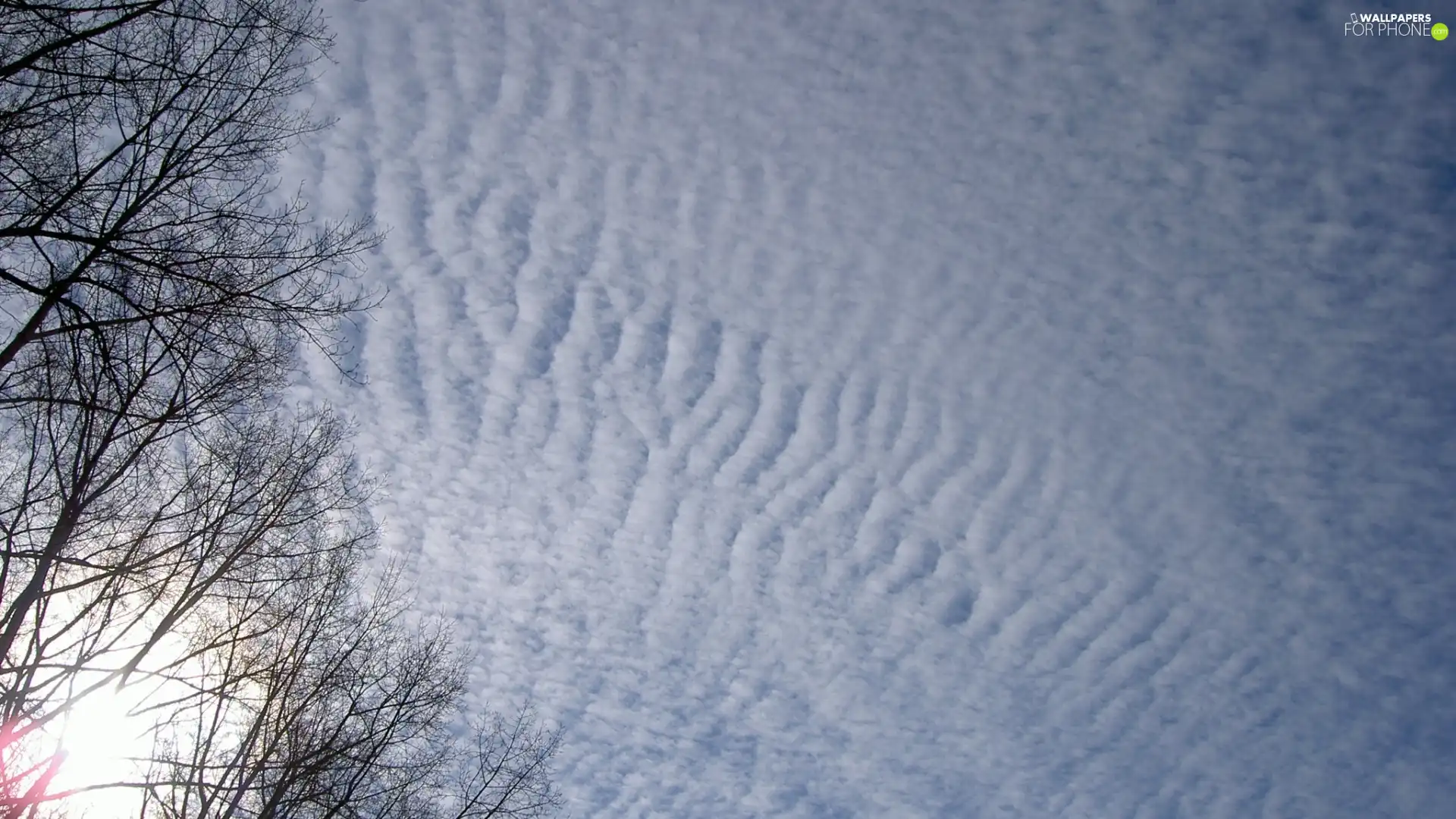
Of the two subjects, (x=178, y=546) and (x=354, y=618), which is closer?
(x=178, y=546)

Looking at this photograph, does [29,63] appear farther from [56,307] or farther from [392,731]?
[392,731]

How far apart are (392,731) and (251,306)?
7.89m

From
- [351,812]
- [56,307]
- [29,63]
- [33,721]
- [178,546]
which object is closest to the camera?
[29,63]

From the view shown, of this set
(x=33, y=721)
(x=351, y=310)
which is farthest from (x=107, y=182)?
(x=33, y=721)

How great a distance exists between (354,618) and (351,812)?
238cm

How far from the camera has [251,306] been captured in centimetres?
580

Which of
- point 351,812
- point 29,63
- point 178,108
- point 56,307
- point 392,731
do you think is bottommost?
point 351,812

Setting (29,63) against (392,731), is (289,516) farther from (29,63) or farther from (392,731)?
(29,63)

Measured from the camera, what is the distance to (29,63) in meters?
4.84

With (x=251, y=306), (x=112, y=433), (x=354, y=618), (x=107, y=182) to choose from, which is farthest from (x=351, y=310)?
(x=354, y=618)

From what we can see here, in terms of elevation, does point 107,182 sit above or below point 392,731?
above

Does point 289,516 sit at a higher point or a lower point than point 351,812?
higher

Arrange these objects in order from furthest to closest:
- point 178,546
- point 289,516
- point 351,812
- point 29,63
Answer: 1. point 351,812
2. point 289,516
3. point 178,546
4. point 29,63

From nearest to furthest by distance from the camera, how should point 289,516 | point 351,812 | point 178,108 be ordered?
point 178,108 < point 289,516 < point 351,812
